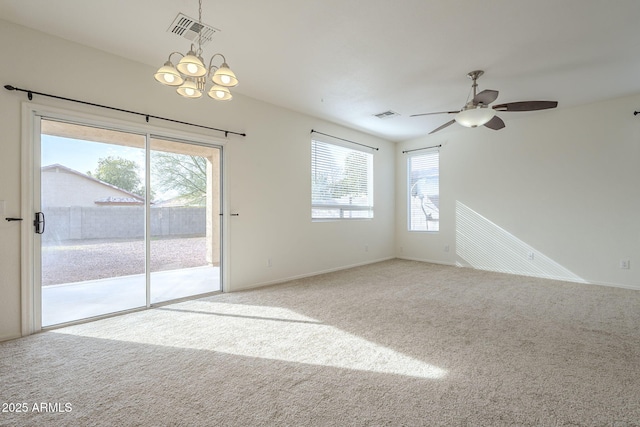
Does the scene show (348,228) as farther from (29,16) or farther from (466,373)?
(29,16)

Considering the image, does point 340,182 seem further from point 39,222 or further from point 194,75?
point 39,222

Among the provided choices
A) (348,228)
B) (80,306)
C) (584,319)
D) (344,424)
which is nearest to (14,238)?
(80,306)

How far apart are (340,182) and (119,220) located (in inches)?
147

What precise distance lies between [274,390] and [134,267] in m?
2.47

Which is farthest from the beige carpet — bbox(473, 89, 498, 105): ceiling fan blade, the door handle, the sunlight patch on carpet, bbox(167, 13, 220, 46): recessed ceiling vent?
bbox(167, 13, 220, 46): recessed ceiling vent

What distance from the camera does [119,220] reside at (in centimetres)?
323

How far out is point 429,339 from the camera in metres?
2.53

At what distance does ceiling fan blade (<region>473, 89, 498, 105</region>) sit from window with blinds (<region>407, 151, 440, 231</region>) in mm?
2980

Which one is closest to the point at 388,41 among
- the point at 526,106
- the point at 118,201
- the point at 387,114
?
the point at 526,106

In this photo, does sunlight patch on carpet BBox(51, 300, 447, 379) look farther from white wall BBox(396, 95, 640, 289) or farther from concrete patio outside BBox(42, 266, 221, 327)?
white wall BBox(396, 95, 640, 289)

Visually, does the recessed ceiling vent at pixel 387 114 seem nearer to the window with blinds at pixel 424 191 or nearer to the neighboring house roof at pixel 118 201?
the window with blinds at pixel 424 191

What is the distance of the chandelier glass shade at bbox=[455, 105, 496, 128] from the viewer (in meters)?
3.34

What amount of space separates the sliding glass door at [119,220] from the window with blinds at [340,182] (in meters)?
1.89

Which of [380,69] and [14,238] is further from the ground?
[380,69]
